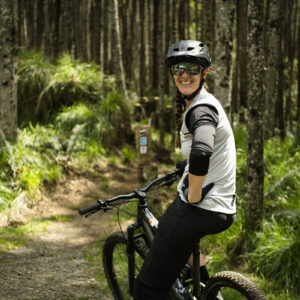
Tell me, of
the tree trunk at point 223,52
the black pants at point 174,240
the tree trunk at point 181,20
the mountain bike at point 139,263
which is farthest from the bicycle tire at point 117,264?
the tree trunk at point 181,20

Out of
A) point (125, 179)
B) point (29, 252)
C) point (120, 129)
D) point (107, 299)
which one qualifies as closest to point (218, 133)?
point (107, 299)

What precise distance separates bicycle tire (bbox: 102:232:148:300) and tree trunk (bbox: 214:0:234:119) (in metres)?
3.64

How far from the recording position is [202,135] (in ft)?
7.80

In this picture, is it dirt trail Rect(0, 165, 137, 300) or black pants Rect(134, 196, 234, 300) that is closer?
black pants Rect(134, 196, 234, 300)

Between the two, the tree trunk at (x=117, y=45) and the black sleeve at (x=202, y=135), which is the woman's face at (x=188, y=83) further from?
the tree trunk at (x=117, y=45)

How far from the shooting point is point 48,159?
8617mm

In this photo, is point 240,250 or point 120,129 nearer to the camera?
point 240,250

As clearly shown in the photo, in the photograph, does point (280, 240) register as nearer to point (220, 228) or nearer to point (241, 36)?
point (220, 228)

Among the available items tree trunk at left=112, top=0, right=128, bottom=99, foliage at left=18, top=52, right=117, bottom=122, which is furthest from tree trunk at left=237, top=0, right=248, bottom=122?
foliage at left=18, top=52, right=117, bottom=122

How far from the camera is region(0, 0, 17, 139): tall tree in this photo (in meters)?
7.63

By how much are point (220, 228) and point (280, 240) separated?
105 inches

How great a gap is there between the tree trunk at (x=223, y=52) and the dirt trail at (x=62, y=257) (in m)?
3.26

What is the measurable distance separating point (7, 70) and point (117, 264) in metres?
5.50

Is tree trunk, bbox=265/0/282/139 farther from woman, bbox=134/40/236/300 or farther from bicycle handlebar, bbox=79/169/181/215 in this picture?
woman, bbox=134/40/236/300
